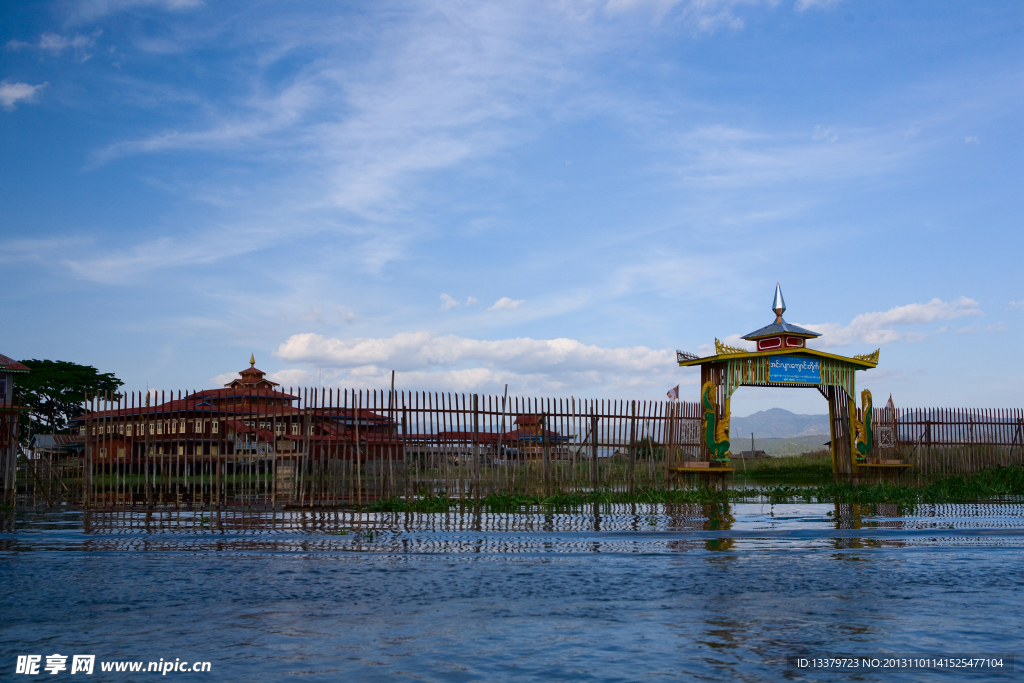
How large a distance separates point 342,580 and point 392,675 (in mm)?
3477

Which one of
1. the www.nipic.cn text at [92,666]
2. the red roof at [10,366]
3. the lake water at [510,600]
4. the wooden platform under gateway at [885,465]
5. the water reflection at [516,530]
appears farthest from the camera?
the red roof at [10,366]

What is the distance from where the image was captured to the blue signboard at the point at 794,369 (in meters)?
24.2

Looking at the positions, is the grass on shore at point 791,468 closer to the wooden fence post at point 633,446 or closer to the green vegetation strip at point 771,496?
the green vegetation strip at point 771,496

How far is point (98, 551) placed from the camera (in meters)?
10.8

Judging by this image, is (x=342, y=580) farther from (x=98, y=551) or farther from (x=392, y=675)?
(x=98, y=551)

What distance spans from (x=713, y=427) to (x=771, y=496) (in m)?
2.66

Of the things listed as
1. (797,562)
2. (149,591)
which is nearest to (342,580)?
(149,591)

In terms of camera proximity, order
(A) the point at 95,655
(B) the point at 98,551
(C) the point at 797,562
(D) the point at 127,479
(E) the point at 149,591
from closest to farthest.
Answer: (A) the point at 95,655, (E) the point at 149,591, (C) the point at 797,562, (B) the point at 98,551, (D) the point at 127,479

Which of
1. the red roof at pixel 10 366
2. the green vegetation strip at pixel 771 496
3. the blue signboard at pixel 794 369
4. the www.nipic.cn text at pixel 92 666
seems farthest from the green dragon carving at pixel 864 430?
the red roof at pixel 10 366

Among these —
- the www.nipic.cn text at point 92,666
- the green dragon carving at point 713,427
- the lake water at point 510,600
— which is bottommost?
the lake water at point 510,600

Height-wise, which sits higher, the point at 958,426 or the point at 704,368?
the point at 704,368

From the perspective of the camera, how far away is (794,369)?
24.5 m

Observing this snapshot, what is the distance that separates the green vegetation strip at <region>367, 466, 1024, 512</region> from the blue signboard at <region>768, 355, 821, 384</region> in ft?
10.8

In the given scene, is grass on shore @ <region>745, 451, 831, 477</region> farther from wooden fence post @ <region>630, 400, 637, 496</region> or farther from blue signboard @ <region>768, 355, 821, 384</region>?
wooden fence post @ <region>630, 400, 637, 496</region>
